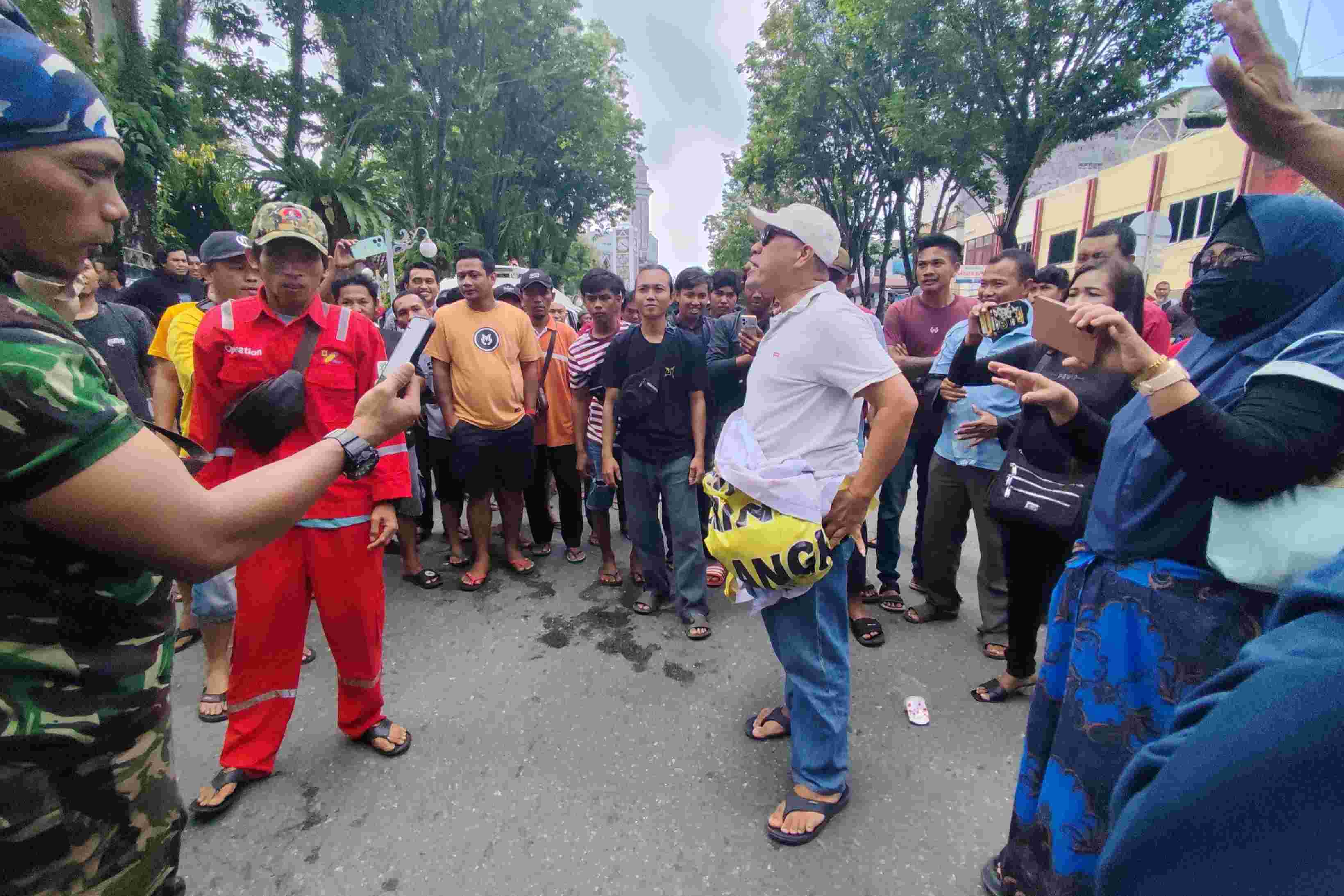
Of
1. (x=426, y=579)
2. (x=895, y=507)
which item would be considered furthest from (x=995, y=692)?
(x=426, y=579)

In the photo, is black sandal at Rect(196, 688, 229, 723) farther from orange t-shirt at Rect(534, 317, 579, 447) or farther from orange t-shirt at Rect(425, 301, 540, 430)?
orange t-shirt at Rect(534, 317, 579, 447)

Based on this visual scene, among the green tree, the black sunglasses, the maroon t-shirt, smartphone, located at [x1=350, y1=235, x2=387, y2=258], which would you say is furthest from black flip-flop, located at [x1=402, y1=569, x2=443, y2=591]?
the green tree

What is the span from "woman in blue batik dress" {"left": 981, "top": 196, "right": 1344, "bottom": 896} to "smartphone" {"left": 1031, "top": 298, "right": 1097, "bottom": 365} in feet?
0.21

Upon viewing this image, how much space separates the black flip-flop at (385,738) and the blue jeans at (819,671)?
157cm

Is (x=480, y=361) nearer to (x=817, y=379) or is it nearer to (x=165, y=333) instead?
(x=165, y=333)

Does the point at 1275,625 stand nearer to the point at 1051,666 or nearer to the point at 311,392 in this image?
the point at 1051,666

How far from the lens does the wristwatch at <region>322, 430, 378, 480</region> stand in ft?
4.02

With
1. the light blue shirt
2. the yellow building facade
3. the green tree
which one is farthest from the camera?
the yellow building facade

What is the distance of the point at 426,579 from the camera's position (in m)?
4.25

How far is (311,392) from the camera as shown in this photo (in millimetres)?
2334

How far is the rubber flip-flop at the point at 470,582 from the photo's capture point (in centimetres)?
421

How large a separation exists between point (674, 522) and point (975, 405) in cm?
174

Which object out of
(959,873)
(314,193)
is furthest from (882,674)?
(314,193)

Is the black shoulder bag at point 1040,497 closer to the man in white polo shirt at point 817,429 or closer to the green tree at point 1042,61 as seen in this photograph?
the man in white polo shirt at point 817,429
